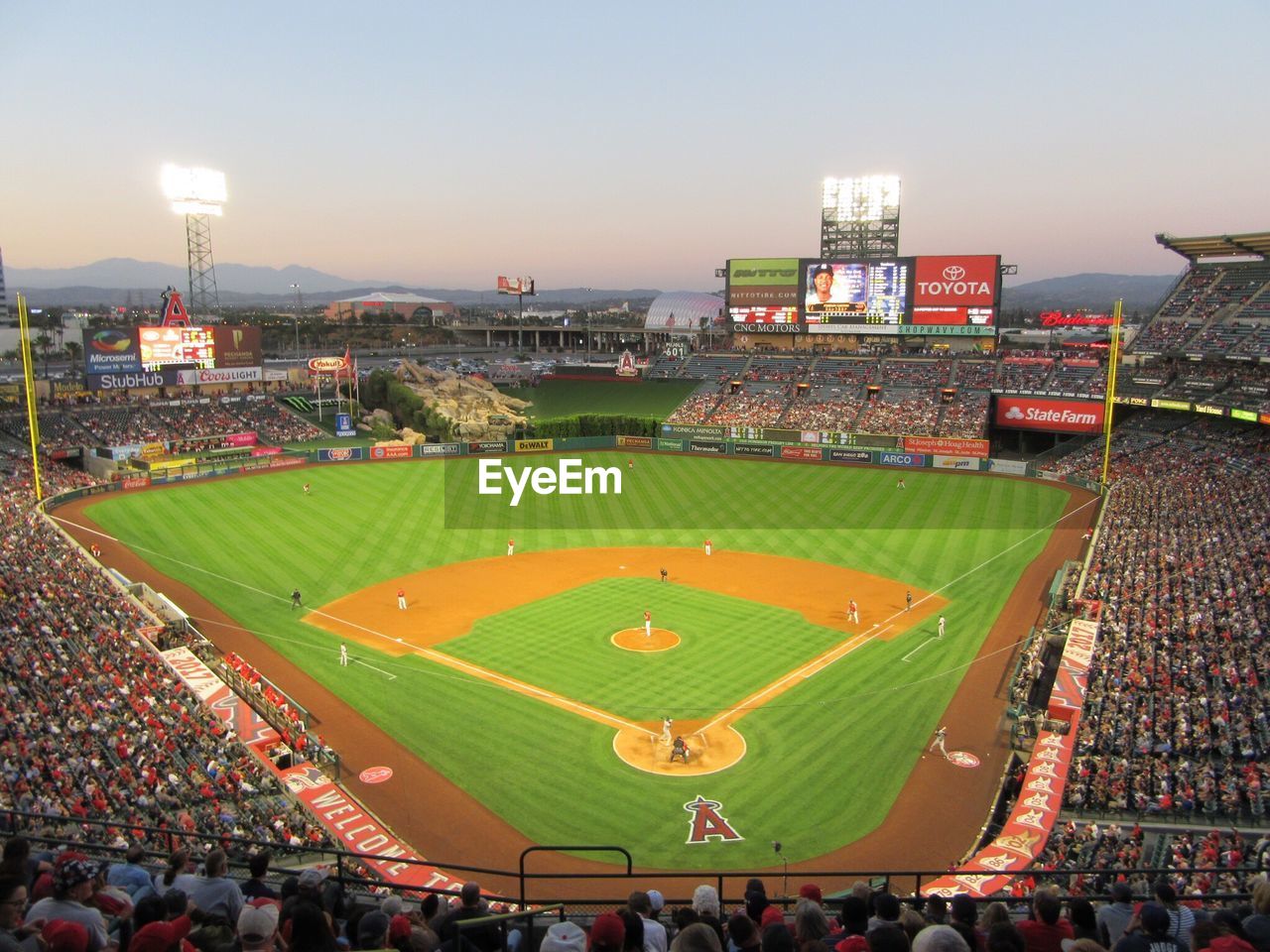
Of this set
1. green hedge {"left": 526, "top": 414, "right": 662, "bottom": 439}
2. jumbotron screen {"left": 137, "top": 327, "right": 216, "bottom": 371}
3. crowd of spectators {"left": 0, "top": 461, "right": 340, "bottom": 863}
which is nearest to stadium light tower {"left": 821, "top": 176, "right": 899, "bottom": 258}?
green hedge {"left": 526, "top": 414, "right": 662, "bottom": 439}

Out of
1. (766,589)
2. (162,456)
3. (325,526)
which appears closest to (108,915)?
(766,589)

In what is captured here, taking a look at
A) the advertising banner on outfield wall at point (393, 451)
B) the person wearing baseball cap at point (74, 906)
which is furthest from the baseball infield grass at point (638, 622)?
the person wearing baseball cap at point (74, 906)

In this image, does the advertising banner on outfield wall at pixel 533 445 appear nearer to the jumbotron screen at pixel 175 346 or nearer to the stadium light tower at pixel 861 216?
the jumbotron screen at pixel 175 346

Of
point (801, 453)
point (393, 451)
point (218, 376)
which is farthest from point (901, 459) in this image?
point (218, 376)

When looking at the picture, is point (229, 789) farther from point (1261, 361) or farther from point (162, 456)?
point (1261, 361)

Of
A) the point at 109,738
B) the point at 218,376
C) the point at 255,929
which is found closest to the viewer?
the point at 255,929

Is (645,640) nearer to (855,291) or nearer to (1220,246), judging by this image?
(855,291)
